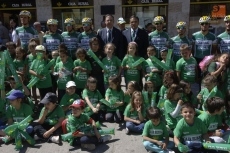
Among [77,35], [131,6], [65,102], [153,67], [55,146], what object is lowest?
[55,146]

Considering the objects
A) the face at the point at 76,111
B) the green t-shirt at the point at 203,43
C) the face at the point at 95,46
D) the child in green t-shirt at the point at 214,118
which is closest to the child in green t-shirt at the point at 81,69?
the face at the point at 95,46

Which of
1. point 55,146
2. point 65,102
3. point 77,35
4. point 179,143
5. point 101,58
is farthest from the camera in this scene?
point 77,35

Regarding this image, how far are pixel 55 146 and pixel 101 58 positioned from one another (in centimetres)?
221

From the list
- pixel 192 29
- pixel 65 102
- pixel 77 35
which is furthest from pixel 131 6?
pixel 65 102

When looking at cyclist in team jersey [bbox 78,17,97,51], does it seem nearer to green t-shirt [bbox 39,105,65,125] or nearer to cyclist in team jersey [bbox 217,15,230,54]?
green t-shirt [bbox 39,105,65,125]

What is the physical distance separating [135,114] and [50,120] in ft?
4.96

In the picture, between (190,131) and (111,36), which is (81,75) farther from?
(190,131)

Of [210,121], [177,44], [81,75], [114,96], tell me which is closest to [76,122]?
[114,96]

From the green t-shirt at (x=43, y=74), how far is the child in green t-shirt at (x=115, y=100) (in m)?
1.33

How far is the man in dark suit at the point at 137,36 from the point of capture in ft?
22.0

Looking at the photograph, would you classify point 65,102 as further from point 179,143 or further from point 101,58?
point 179,143

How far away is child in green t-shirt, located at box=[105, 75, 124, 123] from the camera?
18.6 ft

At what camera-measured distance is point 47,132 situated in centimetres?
495

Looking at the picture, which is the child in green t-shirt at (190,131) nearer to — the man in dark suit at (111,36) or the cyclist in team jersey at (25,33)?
the man in dark suit at (111,36)
